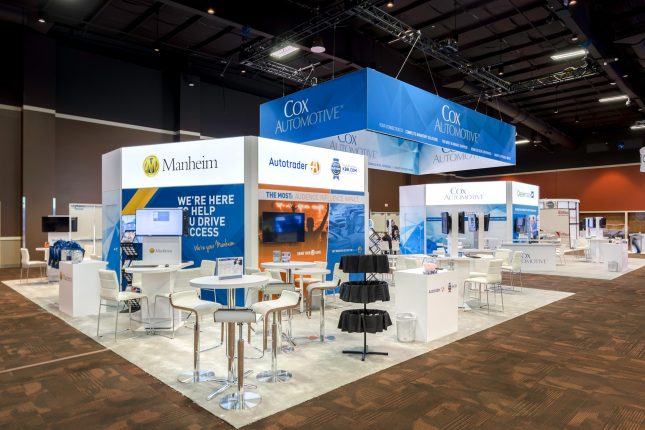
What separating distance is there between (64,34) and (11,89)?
1.88 meters

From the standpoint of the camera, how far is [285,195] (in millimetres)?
6766

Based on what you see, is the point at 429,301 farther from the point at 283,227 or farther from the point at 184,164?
the point at 184,164

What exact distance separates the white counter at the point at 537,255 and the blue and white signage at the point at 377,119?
187 inches

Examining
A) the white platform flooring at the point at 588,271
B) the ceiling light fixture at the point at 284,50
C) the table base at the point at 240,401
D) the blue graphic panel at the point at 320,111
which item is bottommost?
the white platform flooring at the point at 588,271

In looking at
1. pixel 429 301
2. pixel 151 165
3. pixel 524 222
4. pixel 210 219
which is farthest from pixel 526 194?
pixel 151 165

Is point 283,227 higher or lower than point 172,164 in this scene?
lower

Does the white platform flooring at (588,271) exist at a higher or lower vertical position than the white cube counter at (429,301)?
lower

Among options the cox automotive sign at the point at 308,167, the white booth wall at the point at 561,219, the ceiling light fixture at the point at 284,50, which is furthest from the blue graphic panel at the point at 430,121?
the white booth wall at the point at 561,219

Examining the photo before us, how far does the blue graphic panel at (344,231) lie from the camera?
7.51 m

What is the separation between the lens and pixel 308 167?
718 centimetres

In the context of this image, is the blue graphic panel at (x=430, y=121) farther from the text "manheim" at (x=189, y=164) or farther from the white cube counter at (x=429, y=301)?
the text "manheim" at (x=189, y=164)

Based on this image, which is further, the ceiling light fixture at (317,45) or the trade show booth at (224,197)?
the ceiling light fixture at (317,45)

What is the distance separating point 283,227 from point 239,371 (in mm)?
3718

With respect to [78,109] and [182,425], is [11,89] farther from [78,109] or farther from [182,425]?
[182,425]
